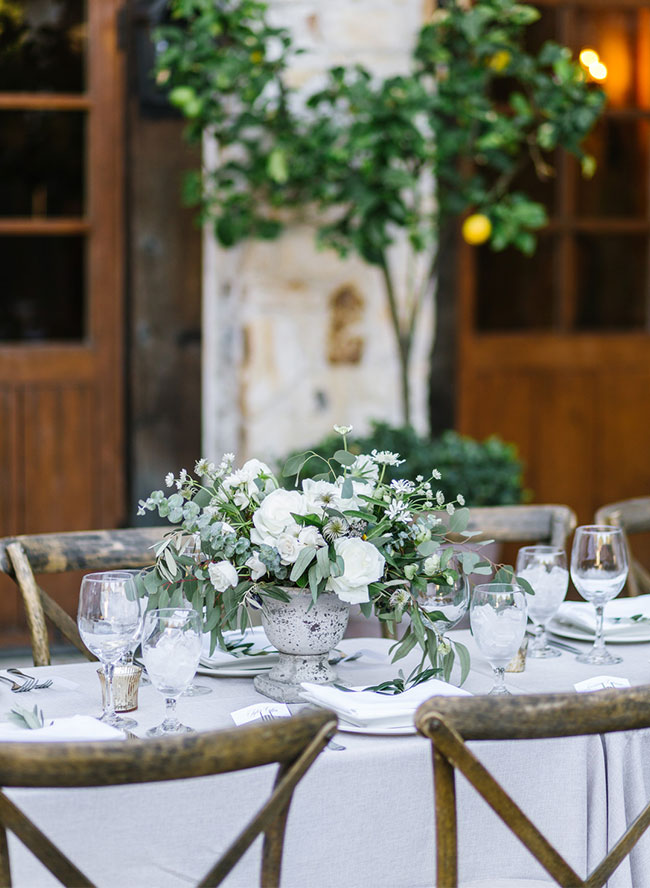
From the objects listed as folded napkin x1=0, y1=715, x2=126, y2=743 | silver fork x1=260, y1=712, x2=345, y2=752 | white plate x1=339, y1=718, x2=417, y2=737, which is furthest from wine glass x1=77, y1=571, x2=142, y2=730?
white plate x1=339, y1=718, x2=417, y2=737

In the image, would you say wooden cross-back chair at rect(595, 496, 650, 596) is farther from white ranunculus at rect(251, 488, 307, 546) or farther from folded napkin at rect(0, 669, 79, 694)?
folded napkin at rect(0, 669, 79, 694)

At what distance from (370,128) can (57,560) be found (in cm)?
171

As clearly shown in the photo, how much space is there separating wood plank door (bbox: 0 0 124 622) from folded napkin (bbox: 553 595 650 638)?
2248 mm

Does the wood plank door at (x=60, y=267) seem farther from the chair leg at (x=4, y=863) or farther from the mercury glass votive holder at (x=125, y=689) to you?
the chair leg at (x=4, y=863)

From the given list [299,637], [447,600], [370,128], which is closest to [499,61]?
[370,128]

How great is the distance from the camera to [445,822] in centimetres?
138

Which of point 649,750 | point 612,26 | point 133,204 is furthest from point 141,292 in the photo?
point 649,750

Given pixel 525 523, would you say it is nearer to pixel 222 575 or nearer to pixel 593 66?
pixel 222 575

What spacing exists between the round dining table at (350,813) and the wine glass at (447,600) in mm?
111

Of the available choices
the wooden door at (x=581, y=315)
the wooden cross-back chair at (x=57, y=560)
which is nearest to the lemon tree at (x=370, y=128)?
the wooden door at (x=581, y=315)

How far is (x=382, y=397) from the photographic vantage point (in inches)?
157

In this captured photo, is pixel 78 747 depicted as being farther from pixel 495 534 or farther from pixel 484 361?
pixel 484 361

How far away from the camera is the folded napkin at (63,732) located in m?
1.55

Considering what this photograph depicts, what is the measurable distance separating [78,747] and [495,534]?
162cm
